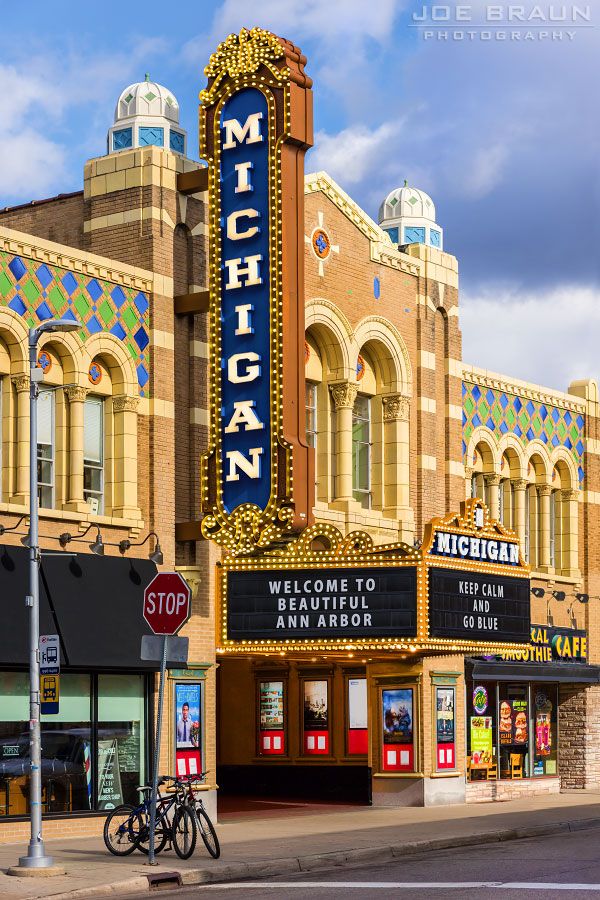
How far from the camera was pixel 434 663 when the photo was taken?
3334cm

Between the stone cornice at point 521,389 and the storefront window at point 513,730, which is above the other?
the stone cornice at point 521,389

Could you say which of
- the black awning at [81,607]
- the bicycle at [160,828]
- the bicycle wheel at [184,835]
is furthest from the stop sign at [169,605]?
the black awning at [81,607]

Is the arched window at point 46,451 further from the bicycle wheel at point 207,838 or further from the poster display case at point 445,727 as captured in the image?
the poster display case at point 445,727

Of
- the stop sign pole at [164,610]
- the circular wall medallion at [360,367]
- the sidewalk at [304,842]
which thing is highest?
the circular wall medallion at [360,367]

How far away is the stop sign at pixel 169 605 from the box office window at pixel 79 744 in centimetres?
527

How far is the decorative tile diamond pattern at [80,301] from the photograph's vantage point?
83.4ft

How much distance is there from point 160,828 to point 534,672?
17.7m

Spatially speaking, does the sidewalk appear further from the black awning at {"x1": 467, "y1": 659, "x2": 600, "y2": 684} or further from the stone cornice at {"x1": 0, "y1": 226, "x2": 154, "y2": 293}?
the stone cornice at {"x1": 0, "y1": 226, "x2": 154, "y2": 293}

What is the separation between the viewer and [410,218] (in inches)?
1483

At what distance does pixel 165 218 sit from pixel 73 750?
10.0 m

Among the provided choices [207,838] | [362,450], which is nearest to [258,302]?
[362,450]

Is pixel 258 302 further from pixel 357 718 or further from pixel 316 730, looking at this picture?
pixel 316 730

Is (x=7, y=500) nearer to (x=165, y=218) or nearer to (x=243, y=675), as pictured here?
(x=165, y=218)

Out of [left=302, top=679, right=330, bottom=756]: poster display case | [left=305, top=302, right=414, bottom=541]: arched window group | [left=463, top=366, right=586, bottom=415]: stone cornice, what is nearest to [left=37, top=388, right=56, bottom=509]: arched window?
[left=305, top=302, right=414, bottom=541]: arched window group
